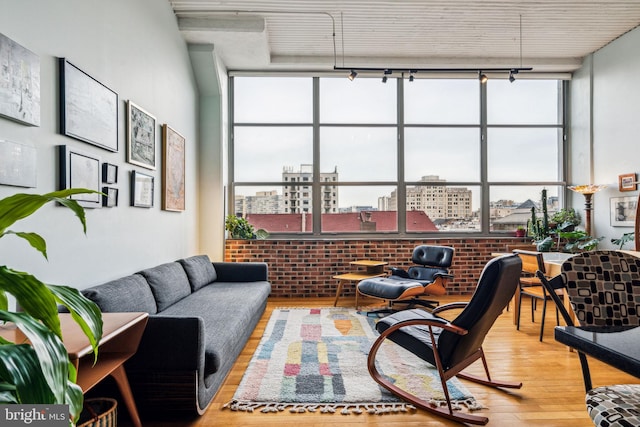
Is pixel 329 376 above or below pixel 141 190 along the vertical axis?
below

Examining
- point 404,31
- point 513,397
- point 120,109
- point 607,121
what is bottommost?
point 513,397

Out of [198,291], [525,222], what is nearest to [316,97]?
[198,291]

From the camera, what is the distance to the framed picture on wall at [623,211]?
14.7 ft

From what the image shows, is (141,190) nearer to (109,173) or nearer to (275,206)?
(109,173)

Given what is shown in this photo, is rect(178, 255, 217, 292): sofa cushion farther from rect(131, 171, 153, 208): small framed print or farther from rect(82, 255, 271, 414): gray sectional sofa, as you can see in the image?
rect(131, 171, 153, 208): small framed print

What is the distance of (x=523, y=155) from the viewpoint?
559cm

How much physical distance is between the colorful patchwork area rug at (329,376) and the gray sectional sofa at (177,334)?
27 cm

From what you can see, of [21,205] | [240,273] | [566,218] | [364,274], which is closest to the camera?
[21,205]

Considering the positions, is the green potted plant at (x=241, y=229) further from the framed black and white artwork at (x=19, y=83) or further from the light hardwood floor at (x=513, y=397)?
the framed black and white artwork at (x=19, y=83)

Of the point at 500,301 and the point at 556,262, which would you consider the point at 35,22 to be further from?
the point at 556,262

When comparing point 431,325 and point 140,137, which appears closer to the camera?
point 431,325

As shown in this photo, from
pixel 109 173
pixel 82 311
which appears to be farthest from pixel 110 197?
pixel 82 311

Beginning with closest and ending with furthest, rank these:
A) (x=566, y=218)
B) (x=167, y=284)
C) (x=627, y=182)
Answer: (x=167, y=284), (x=627, y=182), (x=566, y=218)

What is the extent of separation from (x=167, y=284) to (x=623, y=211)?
5490mm
